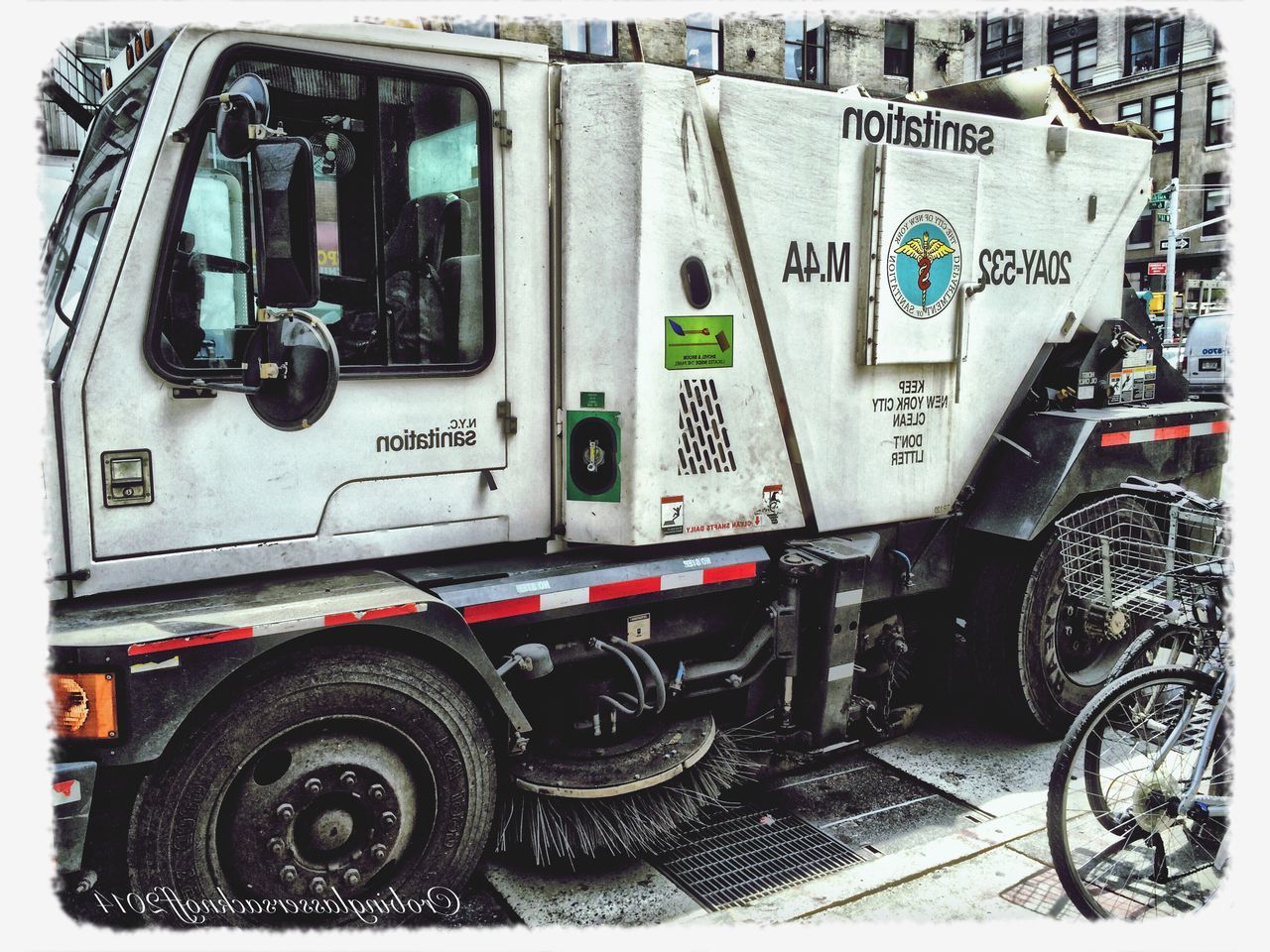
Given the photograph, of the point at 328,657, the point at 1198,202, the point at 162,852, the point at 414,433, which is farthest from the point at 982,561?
the point at 1198,202

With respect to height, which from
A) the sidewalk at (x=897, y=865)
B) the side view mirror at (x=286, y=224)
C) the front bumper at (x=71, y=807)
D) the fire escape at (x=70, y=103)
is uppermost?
the fire escape at (x=70, y=103)

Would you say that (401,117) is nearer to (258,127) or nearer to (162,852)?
(258,127)

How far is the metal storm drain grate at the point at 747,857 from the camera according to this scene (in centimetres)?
373

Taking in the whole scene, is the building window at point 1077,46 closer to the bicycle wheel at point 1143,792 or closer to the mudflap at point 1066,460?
the mudflap at point 1066,460

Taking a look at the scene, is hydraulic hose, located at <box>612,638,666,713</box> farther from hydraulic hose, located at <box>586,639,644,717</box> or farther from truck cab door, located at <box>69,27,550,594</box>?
truck cab door, located at <box>69,27,550,594</box>

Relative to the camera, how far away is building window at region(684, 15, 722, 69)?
63.3ft

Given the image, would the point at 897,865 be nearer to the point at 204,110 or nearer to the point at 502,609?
the point at 502,609

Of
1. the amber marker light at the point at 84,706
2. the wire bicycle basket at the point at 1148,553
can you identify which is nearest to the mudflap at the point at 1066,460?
the wire bicycle basket at the point at 1148,553

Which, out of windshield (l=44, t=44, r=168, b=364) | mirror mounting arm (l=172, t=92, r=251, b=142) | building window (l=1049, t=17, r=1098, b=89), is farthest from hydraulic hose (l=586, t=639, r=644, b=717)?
building window (l=1049, t=17, r=1098, b=89)

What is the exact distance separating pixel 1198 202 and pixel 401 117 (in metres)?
40.7

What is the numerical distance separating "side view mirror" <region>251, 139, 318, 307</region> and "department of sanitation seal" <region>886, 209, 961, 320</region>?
239 centimetres

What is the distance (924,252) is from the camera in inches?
172

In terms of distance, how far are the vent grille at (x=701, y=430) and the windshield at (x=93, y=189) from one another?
6.28 feet

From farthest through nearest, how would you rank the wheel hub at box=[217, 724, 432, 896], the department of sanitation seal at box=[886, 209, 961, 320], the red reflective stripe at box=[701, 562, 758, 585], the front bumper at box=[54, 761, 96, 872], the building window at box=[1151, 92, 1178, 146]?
the building window at box=[1151, 92, 1178, 146]
the department of sanitation seal at box=[886, 209, 961, 320]
the red reflective stripe at box=[701, 562, 758, 585]
the wheel hub at box=[217, 724, 432, 896]
the front bumper at box=[54, 761, 96, 872]
